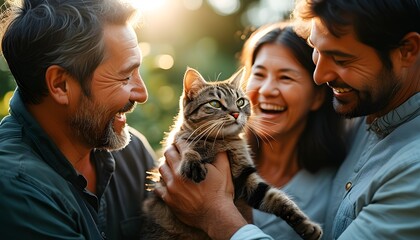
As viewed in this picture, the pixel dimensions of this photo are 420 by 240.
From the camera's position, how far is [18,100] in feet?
6.39

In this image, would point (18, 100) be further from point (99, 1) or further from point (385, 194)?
point (385, 194)

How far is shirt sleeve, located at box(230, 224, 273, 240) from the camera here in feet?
6.02

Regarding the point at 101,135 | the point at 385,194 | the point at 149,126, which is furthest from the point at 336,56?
the point at 149,126

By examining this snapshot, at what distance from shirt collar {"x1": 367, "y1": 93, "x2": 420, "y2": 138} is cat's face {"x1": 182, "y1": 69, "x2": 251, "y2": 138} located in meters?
0.68

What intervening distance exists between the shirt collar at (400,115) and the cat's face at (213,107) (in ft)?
2.22

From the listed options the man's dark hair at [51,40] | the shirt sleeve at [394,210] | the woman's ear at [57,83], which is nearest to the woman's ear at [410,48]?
the shirt sleeve at [394,210]

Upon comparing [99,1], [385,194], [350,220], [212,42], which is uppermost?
[99,1]

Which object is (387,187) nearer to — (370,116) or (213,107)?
(370,116)

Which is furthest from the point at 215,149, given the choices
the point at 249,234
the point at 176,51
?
the point at 176,51

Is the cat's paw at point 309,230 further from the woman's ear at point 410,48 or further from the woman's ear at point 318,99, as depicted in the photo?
the woman's ear at point 318,99

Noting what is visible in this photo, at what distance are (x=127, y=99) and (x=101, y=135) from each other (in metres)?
0.19

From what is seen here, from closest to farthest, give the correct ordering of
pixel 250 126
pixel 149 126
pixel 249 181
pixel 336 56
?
pixel 336 56 → pixel 249 181 → pixel 250 126 → pixel 149 126

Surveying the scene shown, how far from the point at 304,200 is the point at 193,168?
775 mm

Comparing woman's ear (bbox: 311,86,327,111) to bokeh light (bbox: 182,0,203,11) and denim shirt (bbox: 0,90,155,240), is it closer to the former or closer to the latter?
denim shirt (bbox: 0,90,155,240)
